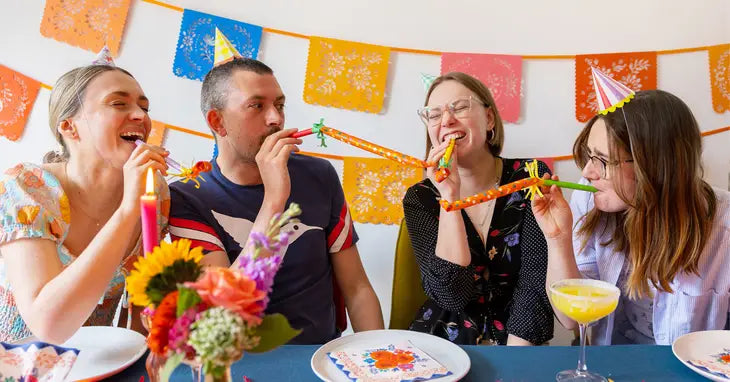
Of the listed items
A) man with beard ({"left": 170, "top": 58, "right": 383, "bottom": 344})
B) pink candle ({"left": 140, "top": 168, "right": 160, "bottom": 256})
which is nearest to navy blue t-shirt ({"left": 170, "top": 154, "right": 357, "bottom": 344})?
man with beard ({"left": 170, "top": 58, "right": 383, "bottom": 344})

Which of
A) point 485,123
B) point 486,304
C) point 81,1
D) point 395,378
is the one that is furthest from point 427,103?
point 81,1

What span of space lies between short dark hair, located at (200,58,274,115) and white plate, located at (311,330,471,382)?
85 cm

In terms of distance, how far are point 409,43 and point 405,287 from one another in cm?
101

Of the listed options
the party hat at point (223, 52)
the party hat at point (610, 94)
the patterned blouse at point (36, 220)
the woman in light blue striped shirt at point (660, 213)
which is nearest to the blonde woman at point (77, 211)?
the patterned blouse at point (36, 220)

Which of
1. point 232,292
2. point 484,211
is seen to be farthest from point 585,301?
point 484,211

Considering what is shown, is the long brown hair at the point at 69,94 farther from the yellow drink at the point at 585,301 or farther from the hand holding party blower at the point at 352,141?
the yellow drink at the point at 585,301

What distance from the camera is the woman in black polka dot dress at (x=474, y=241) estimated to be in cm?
157

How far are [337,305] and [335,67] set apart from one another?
3.19 ft

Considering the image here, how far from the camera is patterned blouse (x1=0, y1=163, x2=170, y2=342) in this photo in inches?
48.8

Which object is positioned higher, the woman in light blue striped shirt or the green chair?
the woman in light blue striped shirt

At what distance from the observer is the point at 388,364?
3.47ft

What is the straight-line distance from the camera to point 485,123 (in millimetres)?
1797

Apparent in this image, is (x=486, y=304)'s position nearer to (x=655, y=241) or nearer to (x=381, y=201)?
(x=655, y=241)

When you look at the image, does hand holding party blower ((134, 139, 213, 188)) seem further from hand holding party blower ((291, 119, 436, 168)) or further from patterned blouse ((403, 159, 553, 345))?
patterned blouse ((403, 159, 553, 345))
